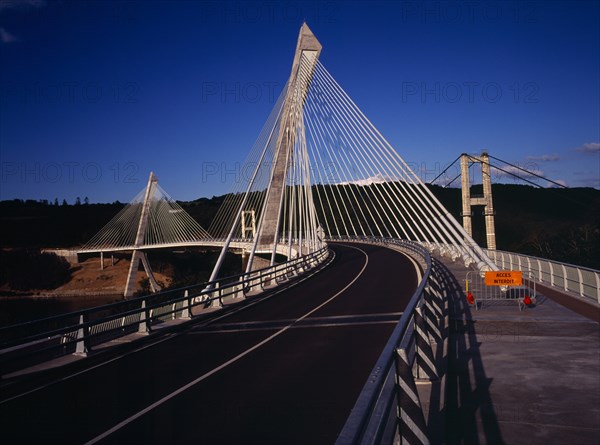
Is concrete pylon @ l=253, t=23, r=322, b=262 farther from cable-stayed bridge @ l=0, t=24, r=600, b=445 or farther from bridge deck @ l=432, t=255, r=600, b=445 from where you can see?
bridge deck @ l=432, t=255, r=600, b=445

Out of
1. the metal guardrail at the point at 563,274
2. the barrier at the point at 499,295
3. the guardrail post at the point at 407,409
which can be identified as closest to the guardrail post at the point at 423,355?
→ the guardrail post at the point at 407,409

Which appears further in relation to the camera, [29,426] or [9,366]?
[9,366]

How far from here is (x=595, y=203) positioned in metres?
78.8

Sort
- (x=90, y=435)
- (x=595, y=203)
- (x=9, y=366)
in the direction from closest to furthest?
1. (x=90, y=435)
2. (x=9, y=366)
3. (x=595, y=203)

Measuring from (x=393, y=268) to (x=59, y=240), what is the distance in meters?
138

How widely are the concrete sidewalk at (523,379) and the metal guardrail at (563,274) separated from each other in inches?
75.8

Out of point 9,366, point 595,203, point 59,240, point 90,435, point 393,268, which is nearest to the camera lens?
point 90,435

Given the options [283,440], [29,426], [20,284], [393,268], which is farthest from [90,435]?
[20,284]

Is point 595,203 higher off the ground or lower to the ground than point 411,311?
higher

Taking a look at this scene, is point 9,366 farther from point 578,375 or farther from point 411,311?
point 578,375

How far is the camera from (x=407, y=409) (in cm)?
393

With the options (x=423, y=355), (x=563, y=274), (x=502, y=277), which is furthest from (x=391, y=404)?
(x=563, y=274)

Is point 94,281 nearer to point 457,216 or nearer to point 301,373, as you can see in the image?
point 457,216

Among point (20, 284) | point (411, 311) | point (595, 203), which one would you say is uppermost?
point (595, 203)
